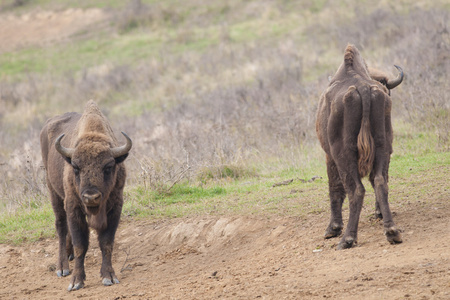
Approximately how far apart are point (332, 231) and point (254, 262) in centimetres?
110

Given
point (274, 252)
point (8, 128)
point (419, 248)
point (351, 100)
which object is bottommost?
point (8, 128)

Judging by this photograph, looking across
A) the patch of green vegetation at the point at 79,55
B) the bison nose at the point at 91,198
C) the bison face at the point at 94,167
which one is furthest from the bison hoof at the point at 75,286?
the patch of green vegetation at the point at 79,55

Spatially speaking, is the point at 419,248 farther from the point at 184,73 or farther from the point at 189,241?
the point at 184,73

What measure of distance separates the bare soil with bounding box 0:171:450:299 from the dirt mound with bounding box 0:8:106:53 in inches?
1151

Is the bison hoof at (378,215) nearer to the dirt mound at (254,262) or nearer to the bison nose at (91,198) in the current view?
the dirt mound at (254,262)

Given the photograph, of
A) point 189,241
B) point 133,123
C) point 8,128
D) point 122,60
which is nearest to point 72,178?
point 189,241

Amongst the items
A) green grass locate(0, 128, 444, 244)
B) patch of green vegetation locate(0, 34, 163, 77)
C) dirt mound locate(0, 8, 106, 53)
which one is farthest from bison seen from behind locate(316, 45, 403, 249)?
dirt mound locate(0, 8, 106, 53)

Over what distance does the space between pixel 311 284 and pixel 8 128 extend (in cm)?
2148

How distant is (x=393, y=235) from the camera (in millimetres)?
6473

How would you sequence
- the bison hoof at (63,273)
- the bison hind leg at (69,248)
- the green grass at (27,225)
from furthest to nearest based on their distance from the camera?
the green grass at (27,225) → the bison hind leg at (69,248) → the bison hoof at (63,273)

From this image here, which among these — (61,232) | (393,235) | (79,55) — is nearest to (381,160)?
(393,235)

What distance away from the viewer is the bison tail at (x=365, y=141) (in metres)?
6.79

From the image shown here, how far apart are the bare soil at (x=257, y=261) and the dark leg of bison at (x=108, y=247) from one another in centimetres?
15

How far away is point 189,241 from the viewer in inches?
363
